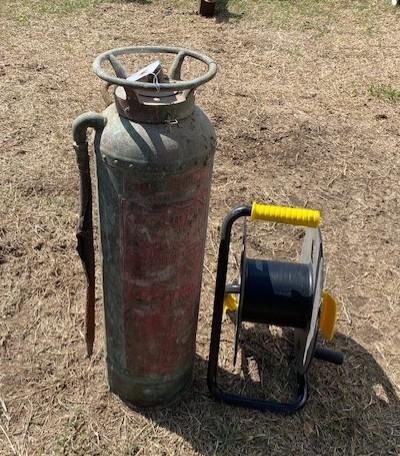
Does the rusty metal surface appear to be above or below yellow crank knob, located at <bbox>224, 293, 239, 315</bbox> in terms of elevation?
above

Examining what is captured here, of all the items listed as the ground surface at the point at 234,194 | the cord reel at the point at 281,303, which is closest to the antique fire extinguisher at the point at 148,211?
the cord reel at the point at 281,303

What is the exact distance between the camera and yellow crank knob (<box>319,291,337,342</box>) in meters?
2.57

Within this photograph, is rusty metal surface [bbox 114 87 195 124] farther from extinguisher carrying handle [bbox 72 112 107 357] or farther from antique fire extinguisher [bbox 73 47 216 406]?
extinguisher carrying handle [bbox 72 112 107 357]

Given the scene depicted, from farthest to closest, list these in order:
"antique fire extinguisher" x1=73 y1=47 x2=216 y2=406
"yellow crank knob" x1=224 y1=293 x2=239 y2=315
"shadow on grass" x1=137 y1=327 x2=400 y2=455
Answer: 1. "yellow crank knob" x1=224 y1=293 x2=239 y2=315
2. "shadow on grass" x1=137 y1=327 x2=400 y2=455
3. "antique fire extinguisher" x1=73 y1=47 x2=216 y2=406

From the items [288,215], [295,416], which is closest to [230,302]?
[295,416]

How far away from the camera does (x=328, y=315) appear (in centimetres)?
259

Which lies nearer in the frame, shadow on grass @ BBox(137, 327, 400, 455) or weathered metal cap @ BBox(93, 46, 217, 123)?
weathered metal cap @ BBox(93, 46, 217, 123)

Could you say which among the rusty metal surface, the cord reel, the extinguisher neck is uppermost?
the rusty metal surface

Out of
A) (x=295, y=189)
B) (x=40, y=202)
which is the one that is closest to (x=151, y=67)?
(x=40, y=202)

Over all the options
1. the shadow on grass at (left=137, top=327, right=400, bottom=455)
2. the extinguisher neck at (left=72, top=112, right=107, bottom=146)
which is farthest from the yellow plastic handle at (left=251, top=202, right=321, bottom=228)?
the shadow on grass at (left=137, top=327, right=400, bottom=455)

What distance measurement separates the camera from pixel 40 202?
414cm

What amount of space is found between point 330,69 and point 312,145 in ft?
6.08

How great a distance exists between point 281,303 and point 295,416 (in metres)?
0.62

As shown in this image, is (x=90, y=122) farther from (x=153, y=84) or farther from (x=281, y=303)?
(x=281, y=303)
